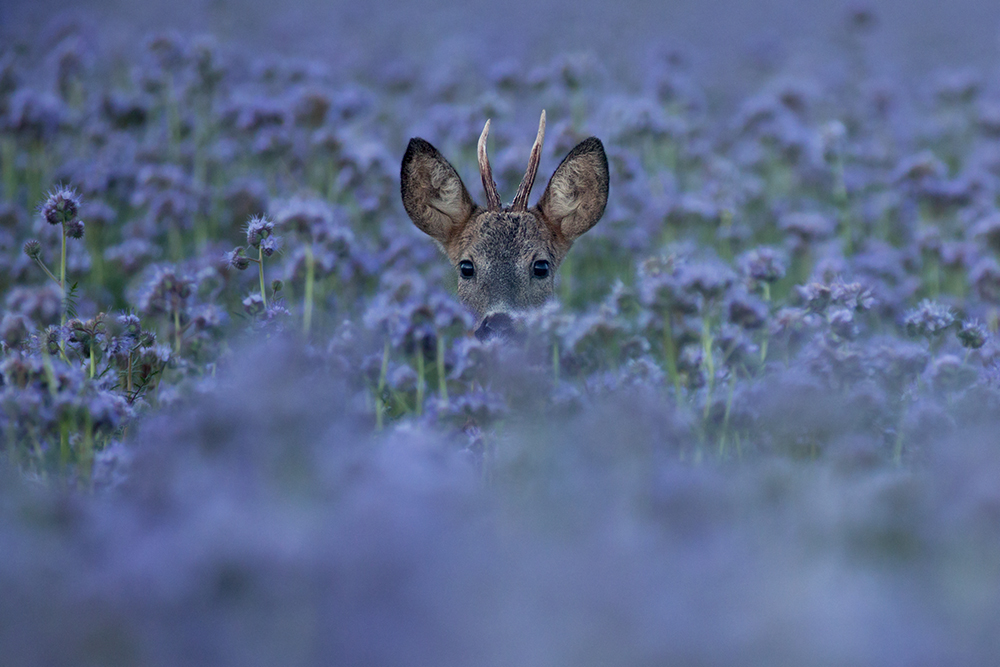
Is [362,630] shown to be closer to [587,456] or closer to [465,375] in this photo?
[587,456]

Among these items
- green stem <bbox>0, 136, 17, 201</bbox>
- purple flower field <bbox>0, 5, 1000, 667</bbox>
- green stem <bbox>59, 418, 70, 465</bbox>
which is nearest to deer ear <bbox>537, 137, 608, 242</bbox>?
purple flower field <bbox>0, 5, 1000, 667</bbox>

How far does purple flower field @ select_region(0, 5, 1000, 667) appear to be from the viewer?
1.64 m

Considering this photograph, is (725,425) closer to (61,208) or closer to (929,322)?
(929,322)

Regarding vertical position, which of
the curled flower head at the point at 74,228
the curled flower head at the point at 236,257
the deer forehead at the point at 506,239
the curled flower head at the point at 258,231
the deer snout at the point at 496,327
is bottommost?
the deer snout at the point at 496,327

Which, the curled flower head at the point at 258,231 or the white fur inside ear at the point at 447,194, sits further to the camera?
the white fur inside ear at the point at 447,194

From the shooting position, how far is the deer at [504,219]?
479 cm

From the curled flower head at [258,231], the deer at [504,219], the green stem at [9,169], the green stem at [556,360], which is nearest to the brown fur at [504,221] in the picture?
the deer at [504,219]

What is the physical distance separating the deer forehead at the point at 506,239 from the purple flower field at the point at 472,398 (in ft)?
0.97

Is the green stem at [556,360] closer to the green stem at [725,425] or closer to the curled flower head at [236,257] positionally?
the green stem at [725,425]

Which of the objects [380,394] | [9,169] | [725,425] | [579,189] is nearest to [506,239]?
[579,189]

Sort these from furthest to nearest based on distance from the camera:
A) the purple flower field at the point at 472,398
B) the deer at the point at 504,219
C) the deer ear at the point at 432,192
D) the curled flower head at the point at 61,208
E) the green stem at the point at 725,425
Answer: the deer ear at the point at 432,192 < the deer at the point at 504,219 < the curled flower head at the point at 61,208 < the green stem at the point at 725,425 < the purple flower field at the point at 472,398

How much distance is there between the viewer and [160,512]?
78.7 inches

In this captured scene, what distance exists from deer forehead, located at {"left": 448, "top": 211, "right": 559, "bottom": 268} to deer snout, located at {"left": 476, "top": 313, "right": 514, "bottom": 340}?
1.86 feet

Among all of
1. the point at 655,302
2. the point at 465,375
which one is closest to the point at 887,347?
the point at 655,302
